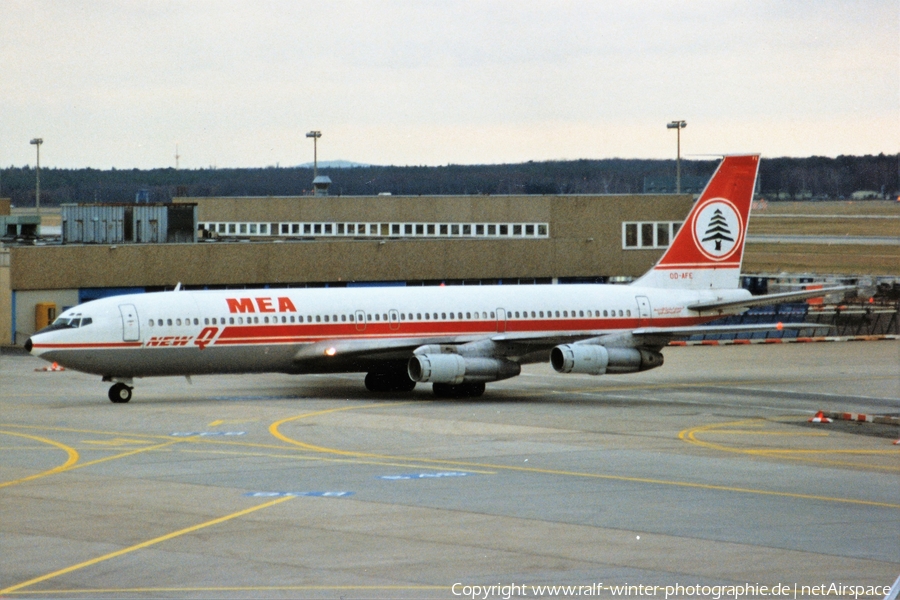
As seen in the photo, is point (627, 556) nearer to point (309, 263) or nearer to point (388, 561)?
point (388, 561)

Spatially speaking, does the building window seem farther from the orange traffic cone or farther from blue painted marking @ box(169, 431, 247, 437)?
blue painted marking @ box(169, 431, 247, 437)

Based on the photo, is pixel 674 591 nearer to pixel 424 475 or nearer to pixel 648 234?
pixel 424 475

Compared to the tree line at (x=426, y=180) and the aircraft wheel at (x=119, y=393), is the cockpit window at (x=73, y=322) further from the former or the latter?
the tree line at (x=426, y=180)

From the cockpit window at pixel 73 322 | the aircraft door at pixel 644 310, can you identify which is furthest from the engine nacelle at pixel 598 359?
the cockpit window at pixel 73 322

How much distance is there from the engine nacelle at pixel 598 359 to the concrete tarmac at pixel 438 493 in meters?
1.23

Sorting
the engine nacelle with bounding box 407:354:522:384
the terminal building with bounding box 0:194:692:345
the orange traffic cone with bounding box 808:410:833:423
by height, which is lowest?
the orange traffic cone with bounding box 808:410:833:423

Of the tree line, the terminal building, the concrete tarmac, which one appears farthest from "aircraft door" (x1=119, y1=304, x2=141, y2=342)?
the tree line

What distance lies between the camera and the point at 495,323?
46.4 meters

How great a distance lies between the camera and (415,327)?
4538 cm

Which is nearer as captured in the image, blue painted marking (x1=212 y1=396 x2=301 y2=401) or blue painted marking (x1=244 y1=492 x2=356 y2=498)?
blue painted marking (x1=244 y1=492 x2=356 y2=498)

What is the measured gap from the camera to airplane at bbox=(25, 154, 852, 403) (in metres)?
41.5

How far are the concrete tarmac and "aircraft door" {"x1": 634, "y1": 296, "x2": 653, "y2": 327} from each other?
3164 millimetres

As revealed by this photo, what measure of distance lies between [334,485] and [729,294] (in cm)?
2793

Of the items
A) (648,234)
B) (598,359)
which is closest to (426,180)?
(648,234)
